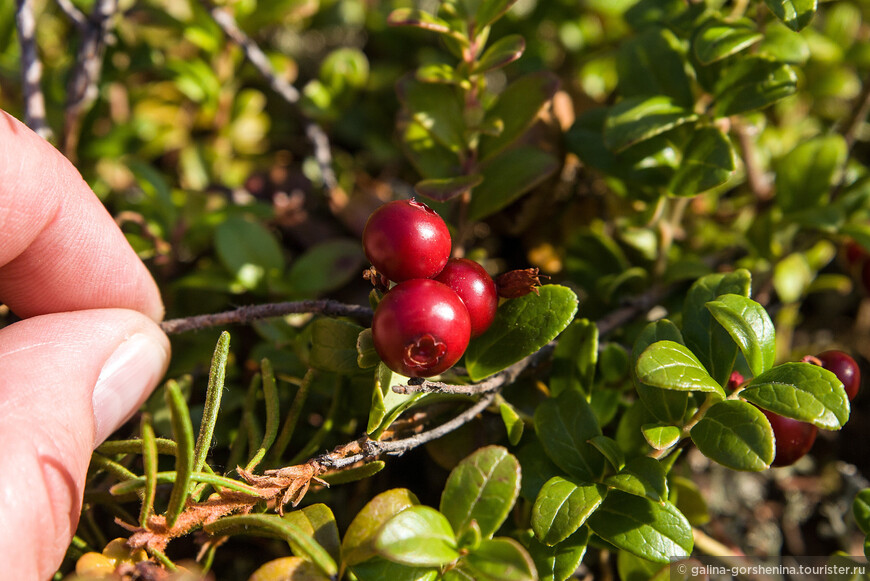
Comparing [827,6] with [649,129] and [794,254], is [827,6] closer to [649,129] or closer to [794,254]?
[794,254]

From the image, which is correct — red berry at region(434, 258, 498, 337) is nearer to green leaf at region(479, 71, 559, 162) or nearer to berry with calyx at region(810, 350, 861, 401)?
green leaf at region(479, 71, 559, 162)

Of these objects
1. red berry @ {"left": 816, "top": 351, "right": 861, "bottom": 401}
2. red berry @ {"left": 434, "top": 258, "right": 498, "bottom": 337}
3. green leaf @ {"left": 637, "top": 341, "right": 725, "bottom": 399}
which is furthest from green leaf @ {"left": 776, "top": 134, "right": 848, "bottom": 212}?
red berry @ {"left": 434, "top": 258, "right": 498, "bottom": 337}

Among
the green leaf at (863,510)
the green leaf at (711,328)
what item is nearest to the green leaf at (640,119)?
the green leaf at (711,328)

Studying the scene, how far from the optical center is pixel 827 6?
12.0ft

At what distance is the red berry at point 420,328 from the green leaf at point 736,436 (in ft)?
2.23

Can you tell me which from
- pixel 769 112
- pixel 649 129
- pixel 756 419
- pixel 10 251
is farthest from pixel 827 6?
pixel 10 251

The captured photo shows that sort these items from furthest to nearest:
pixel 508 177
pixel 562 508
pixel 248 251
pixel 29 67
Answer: pixel 248 251
pixel 29 67
pixel 508 177
pixel 562 508

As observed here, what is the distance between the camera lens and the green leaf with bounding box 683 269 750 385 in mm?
1789

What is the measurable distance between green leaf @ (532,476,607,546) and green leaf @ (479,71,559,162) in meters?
1.15

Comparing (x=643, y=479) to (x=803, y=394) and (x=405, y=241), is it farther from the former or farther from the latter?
(x=405, y=241)

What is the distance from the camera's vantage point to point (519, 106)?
7.19 feet

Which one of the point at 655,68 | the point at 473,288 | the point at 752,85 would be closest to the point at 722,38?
the point at 752,85

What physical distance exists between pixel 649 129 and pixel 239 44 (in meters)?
1.86

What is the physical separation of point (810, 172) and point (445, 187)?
152cm
